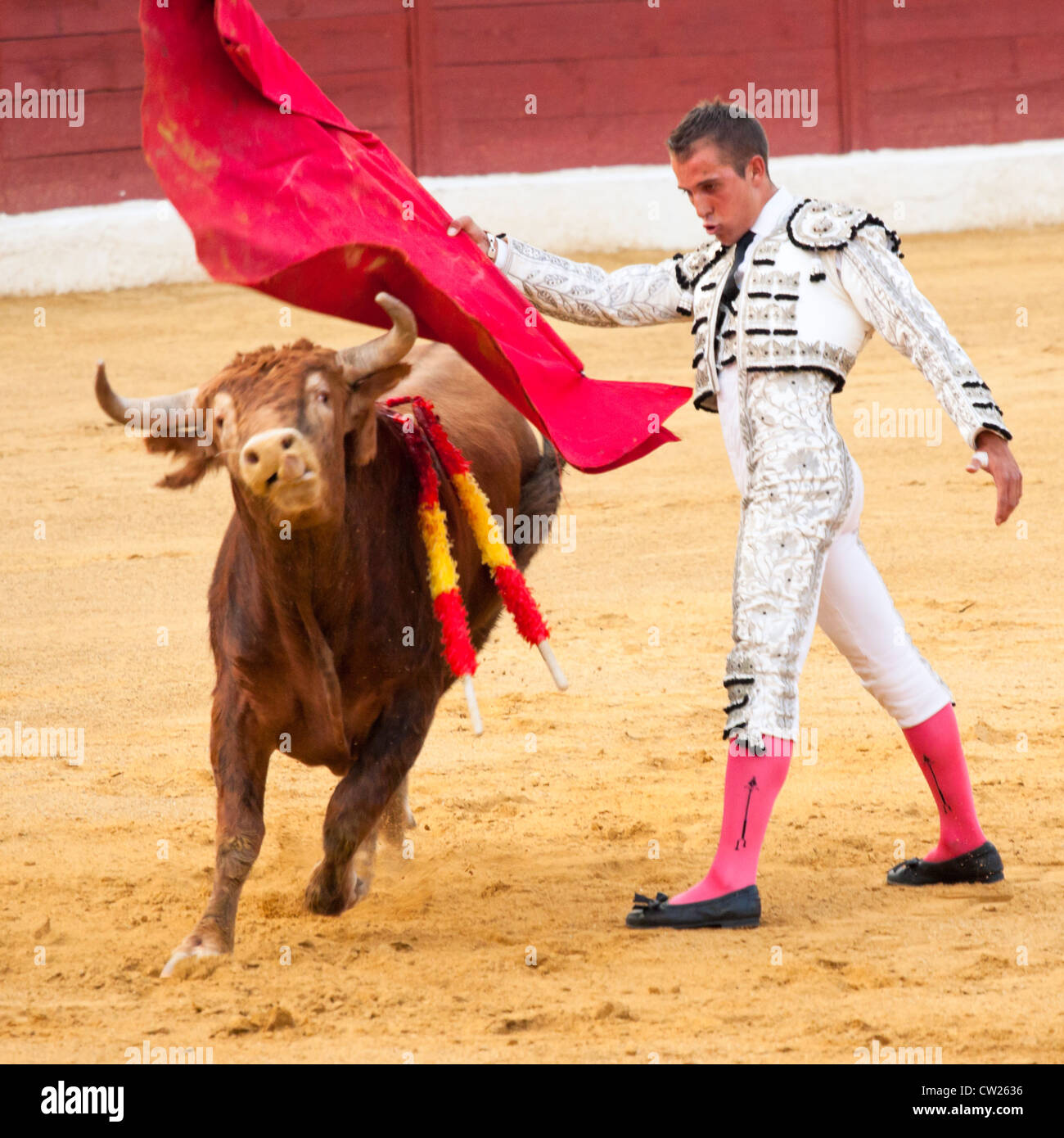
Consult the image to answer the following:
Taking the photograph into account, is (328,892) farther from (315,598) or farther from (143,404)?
(143,404)

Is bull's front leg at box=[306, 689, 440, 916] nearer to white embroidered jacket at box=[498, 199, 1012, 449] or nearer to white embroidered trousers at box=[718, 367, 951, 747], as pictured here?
white embroidered trousers at box=[718, 367, 951, 747]

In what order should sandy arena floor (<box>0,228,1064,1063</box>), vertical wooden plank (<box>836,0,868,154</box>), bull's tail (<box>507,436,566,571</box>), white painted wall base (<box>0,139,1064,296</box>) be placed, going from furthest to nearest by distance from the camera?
1. vertical wooden plank (<box>836,0,868,154</box>)
2. white painted wall base (<box>0,139,1064,296</box>)
3. bull's tail (<box>507,436,566,571</box>)
4. sandy arena floor (<box>0,228,1064,1063</box>)

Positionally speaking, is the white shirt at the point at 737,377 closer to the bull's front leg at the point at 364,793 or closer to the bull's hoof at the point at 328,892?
the bull's front leg at the point at 364,793

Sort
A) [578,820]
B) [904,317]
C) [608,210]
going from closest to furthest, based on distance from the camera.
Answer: [904,317] → [578,820] → [608,210]

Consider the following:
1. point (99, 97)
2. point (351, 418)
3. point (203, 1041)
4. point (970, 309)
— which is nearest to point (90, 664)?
point (351, 418)

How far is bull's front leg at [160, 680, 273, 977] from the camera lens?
3291 mm

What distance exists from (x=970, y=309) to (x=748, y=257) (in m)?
7.32

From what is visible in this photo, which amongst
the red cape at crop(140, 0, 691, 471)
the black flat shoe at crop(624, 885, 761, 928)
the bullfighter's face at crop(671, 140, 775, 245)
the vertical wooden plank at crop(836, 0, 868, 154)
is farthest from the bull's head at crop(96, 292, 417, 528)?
the vertical wooden plank at crop(836, 0, 868, 154)

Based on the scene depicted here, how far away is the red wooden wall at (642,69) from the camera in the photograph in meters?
12.2

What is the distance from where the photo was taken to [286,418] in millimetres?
3092

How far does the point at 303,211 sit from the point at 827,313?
1.05m

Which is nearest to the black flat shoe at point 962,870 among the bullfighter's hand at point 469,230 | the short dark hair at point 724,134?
the short dark hair at point 724,134

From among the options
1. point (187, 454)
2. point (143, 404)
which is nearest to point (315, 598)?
point (187, 454)

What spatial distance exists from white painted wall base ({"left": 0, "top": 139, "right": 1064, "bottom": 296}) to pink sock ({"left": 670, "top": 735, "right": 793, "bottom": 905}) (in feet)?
28.2
